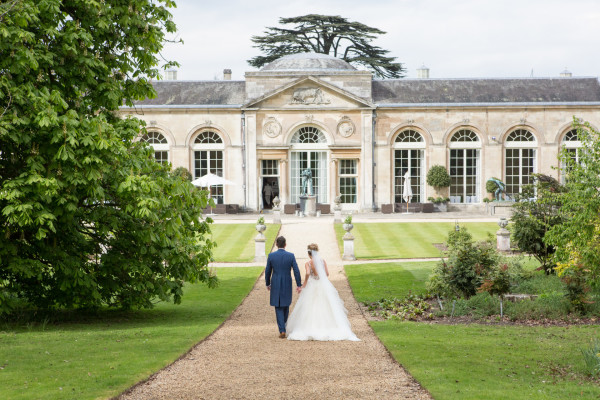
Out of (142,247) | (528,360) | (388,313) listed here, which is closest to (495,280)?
(388,313)

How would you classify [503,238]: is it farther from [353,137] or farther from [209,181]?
[353,137]

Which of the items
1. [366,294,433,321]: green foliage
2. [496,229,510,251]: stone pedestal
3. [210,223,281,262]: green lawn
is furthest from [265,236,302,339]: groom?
[496,229,510,251]: stone pedestal

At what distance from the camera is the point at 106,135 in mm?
10000

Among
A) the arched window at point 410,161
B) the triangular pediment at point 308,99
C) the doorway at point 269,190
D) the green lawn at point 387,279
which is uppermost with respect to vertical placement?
the triangular pediment at point 308,99

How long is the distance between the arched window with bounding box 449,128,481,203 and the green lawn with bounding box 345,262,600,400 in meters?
24.9

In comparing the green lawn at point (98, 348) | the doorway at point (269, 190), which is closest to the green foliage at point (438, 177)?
the doorway at point (269, 190)

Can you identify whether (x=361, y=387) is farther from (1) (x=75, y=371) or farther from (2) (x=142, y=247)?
(2) (x=142, y=247)

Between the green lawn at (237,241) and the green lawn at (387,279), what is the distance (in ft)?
12.1

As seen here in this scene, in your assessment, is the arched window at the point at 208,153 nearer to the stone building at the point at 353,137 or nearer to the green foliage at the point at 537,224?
the stone building at the point at 353,137

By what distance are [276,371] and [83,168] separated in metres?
4.03

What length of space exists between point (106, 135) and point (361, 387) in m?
5.12

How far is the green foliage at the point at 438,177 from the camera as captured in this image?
34.8 meters

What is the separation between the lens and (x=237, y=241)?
23656mm

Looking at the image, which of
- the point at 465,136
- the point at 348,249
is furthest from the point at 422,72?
the point at 348,249
